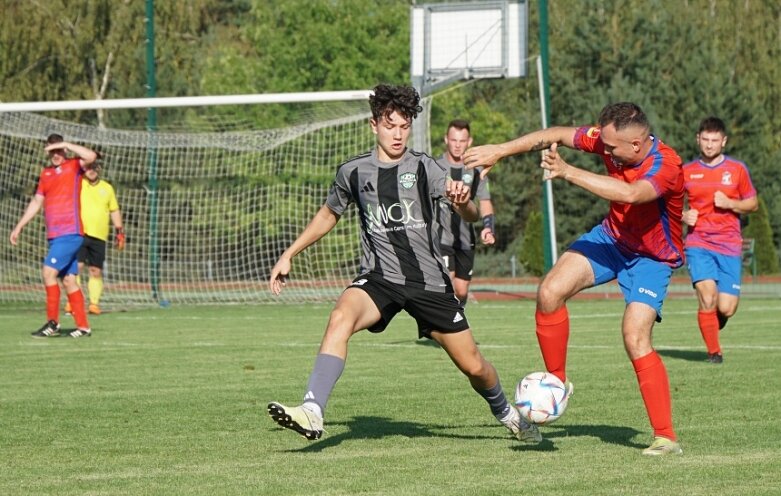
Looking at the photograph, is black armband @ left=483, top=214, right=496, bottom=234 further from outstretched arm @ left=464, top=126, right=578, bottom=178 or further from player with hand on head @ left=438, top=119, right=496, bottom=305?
outstretched arm @ left=464, top=126, right=578, bottom=178

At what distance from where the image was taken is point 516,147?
7.43 meters

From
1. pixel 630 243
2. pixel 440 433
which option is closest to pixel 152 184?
pixel 440 433

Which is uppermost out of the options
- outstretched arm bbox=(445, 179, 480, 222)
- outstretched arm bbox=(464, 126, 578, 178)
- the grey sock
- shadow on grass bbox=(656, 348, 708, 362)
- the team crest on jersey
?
outstretched arm bbox=(464, 126, 578, 178)

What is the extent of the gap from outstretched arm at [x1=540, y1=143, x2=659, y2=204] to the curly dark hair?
2.73ft

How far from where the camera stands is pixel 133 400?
31.8 feet

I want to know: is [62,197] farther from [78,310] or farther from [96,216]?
[96,216]

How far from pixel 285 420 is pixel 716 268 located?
7432mm

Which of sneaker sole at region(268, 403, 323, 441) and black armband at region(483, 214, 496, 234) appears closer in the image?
sneaker sole at region(268, 403, 323, 441)

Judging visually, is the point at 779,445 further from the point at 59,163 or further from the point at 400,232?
the point at 59,163

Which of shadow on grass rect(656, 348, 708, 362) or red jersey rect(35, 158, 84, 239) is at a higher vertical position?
red jersey rect(35, 158, 84, 239)

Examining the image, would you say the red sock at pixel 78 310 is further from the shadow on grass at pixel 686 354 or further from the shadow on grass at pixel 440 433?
the shadow on grass at pixel 440 433

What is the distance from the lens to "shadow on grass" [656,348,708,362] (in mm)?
12859

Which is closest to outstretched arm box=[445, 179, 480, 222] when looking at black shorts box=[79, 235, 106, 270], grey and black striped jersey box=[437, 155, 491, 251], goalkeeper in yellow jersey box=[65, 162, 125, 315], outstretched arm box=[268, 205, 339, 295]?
outstretched arm box=[268, 205, 339, 295]

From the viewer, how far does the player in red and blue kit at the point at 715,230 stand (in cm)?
1280
